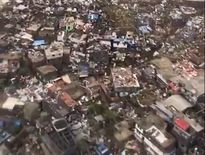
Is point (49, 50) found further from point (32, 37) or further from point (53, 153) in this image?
point (53, 153)

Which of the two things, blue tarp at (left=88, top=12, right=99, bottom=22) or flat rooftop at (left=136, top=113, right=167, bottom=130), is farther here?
blue tarp at (left=88, top=12, right=99, bottom=22)

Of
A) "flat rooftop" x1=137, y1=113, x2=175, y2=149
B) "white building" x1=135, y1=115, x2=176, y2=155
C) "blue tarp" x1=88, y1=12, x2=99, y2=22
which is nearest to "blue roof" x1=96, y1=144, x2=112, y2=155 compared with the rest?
"white building" x1=135, y1=115, x2=176, y2=155

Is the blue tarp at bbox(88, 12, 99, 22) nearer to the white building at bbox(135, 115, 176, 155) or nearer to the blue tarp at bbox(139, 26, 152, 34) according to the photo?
the blue tarp at bbox(139, 26, 152, 34)

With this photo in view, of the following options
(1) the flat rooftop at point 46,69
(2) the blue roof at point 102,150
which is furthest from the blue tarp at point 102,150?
(1) the flat rooftop at point 46,69

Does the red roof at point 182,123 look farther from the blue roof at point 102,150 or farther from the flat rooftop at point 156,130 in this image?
the blue roof at point 102,150

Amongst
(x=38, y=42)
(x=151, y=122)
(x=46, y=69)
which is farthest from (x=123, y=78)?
(x=38, y=42)

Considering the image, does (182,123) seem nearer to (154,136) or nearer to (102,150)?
(154,136)

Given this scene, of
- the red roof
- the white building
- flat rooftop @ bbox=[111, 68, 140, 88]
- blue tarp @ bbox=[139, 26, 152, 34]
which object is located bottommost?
the white building

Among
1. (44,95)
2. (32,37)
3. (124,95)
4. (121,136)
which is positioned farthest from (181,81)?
(32,37)
